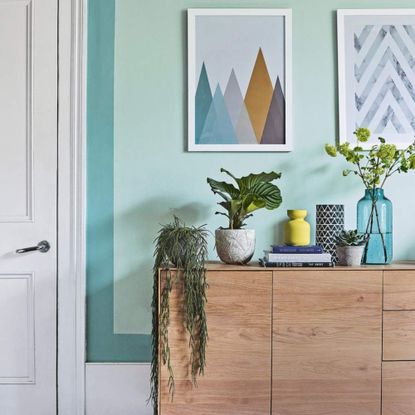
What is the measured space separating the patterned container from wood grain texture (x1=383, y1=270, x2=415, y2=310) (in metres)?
0.30

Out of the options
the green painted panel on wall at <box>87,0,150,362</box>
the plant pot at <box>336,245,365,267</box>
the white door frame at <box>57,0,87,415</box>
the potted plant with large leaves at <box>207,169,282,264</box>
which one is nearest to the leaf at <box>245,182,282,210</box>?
the potted plant with large leaves at <box>207,169,282,264</box>

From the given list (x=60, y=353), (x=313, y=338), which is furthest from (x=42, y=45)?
(x=313, y=338)

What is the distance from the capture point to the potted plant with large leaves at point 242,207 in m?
1.91

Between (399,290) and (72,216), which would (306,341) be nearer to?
(399,290)

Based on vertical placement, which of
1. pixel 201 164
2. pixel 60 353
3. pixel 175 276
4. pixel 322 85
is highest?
pixel 322 85

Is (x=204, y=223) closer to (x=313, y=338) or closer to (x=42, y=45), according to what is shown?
(x=313, y=338)

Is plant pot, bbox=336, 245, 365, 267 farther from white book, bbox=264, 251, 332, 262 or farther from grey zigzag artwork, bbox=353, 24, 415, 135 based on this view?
grey zigzag artwork, bbox=353, 24, 415, 135

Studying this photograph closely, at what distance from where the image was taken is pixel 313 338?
1.80m

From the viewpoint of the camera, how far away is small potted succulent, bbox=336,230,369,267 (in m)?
1.90

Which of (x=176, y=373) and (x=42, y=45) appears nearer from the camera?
(x=176, y=373)

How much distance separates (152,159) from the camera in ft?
7.20

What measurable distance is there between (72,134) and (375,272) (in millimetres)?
1438

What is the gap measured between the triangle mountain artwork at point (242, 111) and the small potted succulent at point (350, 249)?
1.81 feet

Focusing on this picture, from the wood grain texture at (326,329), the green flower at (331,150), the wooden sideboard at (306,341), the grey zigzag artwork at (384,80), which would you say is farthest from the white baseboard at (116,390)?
the grey zigzag artwork at (384,80)
